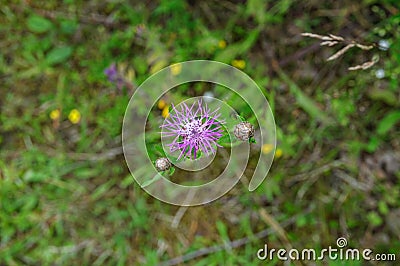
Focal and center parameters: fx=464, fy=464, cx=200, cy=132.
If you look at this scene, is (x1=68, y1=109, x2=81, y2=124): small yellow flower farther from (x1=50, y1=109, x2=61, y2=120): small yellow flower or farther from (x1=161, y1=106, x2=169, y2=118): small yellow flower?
(x1=161, y1=106, x2=169, y2=118): small yellow flower

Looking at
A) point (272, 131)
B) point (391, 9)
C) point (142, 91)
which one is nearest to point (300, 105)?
point (272, 131)

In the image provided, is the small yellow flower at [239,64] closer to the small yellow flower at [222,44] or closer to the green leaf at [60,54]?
the small yellow flower at [222,44]

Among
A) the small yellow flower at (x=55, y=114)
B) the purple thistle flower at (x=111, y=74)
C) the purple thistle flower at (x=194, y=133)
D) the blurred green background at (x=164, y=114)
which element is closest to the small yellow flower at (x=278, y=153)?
the blurred green background at (x=164, y=114)

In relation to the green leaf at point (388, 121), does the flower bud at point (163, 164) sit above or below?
below

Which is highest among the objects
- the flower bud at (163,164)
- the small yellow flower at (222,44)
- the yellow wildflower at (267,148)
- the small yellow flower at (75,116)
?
the small yellow flower at (222,44)

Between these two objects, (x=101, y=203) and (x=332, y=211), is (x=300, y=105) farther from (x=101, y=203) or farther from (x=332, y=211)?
(x=101, y=203)
